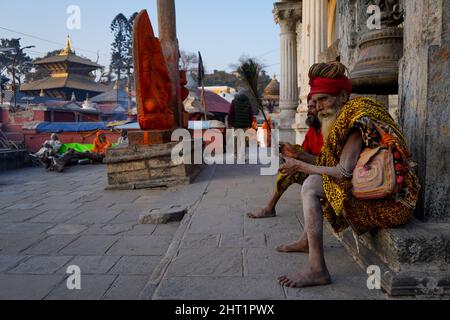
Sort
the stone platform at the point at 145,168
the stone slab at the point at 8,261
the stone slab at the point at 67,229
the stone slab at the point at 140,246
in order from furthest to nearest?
1. the stone platform at the point at 145,168
2. the stone slab at the point at 67,229
3. the stone slab at the point at 140,246
4. the stone slab at the point at 8,261

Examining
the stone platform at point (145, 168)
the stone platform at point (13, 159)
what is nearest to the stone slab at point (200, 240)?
the stone platform at point (145, 168)

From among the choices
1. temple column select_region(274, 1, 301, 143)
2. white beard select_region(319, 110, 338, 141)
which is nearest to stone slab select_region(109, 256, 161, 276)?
white beard select_region(319, 110, 338, 141)

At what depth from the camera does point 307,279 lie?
2227 mm

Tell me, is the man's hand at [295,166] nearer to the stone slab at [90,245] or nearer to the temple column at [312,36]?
the stone slab at [90,245]

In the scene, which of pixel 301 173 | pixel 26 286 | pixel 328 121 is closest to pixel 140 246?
pixel 26 286

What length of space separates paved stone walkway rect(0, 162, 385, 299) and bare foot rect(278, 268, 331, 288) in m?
0.05

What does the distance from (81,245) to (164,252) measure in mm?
892

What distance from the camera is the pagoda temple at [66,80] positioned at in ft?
125

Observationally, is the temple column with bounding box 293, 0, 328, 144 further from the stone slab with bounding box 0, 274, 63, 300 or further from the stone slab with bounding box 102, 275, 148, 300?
the stone slab with bounding box 0, 274, 63, 300

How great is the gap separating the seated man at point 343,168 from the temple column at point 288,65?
30.8ft

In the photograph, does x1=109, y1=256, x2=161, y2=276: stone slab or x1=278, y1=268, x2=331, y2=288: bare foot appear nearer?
x1=278, y1=268, x2=331, y2=288: bare foot

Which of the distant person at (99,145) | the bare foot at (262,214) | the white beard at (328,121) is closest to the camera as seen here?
the white beard at (328,121)

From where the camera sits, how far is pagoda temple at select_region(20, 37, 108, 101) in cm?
3825
